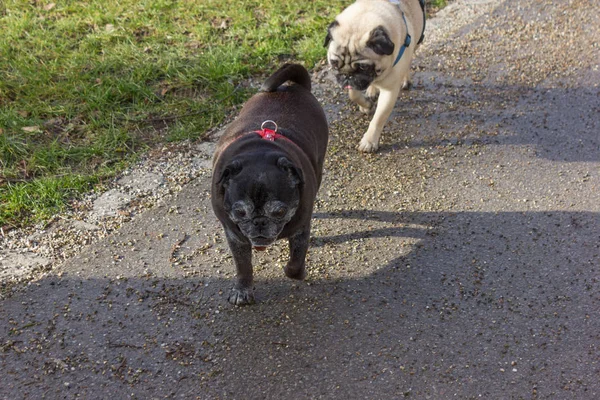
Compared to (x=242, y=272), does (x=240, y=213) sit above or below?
above

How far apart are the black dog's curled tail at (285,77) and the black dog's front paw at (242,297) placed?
1.21 metres

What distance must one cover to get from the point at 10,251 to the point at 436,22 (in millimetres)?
4822

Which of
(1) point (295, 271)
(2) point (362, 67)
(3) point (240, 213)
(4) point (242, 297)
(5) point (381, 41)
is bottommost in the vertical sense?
(4) point (242, 297)

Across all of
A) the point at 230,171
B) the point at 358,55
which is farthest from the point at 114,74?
the point at 230,171

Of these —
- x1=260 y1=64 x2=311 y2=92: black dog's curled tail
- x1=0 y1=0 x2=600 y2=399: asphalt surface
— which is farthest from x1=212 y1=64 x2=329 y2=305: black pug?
x1=0 y1=0 x2=600 y2=399: asphalt surface

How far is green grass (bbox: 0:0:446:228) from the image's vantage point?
15.2 feet

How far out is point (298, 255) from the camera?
3.44 metres

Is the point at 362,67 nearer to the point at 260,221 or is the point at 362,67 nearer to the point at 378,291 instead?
the point at 378,291

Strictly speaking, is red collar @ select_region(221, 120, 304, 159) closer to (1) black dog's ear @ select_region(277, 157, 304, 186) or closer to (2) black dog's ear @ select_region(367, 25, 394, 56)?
(1) black dog's ear @ select_region(277, 157, 304, 186)

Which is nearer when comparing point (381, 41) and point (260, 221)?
point (260, 221)

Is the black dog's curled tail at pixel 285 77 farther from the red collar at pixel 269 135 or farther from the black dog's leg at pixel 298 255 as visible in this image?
the black dog's leg at pixel 298 255

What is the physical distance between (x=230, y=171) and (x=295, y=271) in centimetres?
89

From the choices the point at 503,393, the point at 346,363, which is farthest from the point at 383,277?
the point at 503,393

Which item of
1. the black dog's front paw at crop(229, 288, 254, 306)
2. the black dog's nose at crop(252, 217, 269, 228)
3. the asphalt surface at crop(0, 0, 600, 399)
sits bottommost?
the asphalt surface at crop(0, 0, 600, 399)
